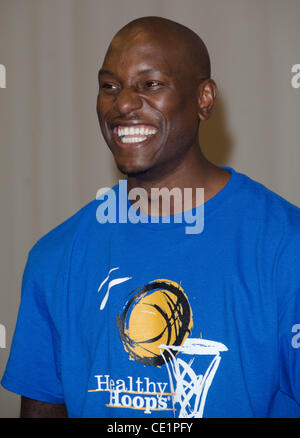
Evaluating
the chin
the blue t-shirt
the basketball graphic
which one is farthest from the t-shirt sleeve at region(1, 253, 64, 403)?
the chin

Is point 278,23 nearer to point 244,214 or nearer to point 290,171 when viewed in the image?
point 290,171

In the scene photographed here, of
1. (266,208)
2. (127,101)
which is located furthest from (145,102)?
(266,208)

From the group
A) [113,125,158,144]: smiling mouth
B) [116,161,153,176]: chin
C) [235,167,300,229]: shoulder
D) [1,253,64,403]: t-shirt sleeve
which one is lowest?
[1,253,64,403]: t-shirt sleeve

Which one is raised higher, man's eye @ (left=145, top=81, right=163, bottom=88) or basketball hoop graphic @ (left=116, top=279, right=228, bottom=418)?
man's eye @ (left=145, top=81, right=163, bottom=88)

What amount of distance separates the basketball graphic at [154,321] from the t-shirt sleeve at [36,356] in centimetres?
18

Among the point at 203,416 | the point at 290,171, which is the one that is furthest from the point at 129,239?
the point at 290,171

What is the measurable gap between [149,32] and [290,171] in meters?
1.00

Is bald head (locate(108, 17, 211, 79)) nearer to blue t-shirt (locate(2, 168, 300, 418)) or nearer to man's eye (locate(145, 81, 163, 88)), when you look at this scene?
man's eye (locate(145, 81, 163, 88))

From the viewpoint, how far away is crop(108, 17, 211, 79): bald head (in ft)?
3.08

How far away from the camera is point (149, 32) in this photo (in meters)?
0.94

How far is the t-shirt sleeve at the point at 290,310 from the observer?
84 centimetres

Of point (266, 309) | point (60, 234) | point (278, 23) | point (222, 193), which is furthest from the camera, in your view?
point (278, 23)

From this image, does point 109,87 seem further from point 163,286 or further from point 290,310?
point 290,310

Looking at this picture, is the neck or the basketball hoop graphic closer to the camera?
the basketball hoop graphic
